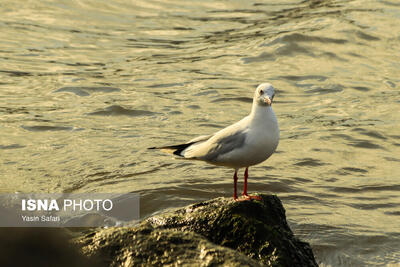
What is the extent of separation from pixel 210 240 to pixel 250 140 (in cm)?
105

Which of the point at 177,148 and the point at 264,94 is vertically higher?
the point at 264,94

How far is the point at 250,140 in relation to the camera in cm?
689

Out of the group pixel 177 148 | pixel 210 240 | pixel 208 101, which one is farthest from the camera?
pixel 208 101

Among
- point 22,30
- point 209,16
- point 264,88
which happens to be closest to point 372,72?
point 209,16

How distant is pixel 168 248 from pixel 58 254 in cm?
109

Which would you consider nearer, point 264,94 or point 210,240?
point 210,240

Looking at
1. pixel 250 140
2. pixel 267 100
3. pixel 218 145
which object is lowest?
pixel 218 145

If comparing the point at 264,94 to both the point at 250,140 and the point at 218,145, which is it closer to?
the point at 250,140

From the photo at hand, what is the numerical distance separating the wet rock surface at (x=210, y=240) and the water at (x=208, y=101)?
192 cm

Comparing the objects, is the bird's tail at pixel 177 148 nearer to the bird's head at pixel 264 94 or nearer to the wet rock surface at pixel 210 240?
the wet rock surface at pixel 210 240

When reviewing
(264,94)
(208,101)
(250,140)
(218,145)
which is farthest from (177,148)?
(208,101)

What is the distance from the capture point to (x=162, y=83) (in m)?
16.6

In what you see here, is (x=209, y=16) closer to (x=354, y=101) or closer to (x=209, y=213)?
(x=354, y=101)

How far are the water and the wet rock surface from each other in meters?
1.92
